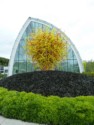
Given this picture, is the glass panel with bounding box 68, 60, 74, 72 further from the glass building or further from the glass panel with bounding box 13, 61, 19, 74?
the glass panel with bounding box 13, 61, 19, 74

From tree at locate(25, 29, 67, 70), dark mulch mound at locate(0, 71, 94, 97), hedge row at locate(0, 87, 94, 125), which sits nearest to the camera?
hedge row at locate(0, 87, 94, 125)

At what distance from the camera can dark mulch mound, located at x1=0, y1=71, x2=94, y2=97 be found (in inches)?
442

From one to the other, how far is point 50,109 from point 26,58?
97.9 feet

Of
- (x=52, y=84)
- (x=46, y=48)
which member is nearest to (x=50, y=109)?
(x=52, y=84)

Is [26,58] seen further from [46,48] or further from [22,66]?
[46,48]

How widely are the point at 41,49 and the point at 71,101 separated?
17.1 metres

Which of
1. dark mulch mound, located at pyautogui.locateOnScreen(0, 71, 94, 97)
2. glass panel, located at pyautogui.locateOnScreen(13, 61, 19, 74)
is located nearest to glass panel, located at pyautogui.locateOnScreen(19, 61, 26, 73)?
glass panel, located at pyautogui.locateOnScreen(13, 61, 19, 74)

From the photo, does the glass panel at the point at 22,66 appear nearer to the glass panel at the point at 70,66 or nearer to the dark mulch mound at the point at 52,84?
the glass panel at the point at 70,66

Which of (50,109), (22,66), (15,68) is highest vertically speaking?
(22,66)

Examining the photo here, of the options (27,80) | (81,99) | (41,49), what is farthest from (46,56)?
(81,99)

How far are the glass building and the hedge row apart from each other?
1120 inches

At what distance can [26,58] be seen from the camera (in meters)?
38.1

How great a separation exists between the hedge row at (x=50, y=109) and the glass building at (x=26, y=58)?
28.4m

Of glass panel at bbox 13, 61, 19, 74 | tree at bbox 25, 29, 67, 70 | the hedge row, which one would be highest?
tree at bbox 25, 29, 67, 70
